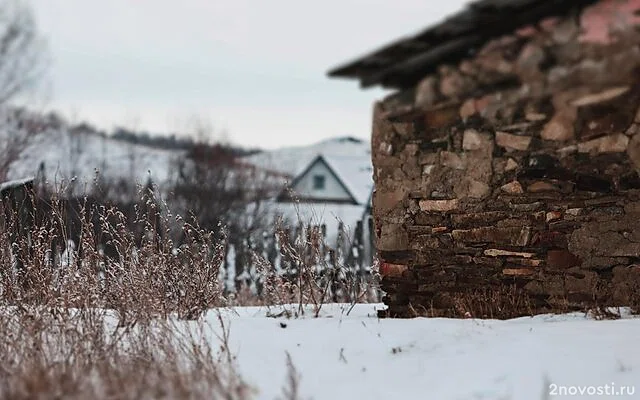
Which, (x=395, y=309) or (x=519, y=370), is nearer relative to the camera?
(x=519, y=370)

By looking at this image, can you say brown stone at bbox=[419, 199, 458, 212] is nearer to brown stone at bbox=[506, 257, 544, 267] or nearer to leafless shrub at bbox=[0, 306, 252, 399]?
A: brown stone at bbox=[506, 257, 544, 267]

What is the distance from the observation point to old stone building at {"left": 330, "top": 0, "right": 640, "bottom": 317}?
15.2 ft

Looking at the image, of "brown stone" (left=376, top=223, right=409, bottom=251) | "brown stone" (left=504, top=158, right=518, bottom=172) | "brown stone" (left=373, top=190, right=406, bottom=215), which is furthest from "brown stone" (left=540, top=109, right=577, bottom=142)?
"brown stone" (left=376, top=223, right=409, bottom=251)

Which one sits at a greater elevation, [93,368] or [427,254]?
[427,254]

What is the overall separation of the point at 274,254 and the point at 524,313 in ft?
27.2

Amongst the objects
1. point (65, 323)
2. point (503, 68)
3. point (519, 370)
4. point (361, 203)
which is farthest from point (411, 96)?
point (361, 203)

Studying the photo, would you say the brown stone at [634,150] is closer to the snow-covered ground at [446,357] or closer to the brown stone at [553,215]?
the brown stone at [553,215]

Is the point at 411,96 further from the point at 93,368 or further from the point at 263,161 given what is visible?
the point at 263,161

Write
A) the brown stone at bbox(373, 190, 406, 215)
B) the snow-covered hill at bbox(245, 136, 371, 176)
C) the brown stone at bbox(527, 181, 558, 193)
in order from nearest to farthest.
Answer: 1. the brown stone at bbox(527, 181, 558, 193)
2. the brown stone at bbox(373, 190, 406, 215)
3. the snow-covered hill at bbox(245, 136, 371, 176)

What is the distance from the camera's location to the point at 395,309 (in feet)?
18.2

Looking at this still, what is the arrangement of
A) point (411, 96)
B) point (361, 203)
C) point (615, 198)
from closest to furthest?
point (411, 96) < point (615, 198) < point (361, 203)

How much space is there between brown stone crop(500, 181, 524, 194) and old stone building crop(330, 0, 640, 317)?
0.03ft

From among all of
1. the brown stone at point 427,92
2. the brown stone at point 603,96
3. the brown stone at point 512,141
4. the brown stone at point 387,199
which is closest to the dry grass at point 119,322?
the brown stone at point 387,199

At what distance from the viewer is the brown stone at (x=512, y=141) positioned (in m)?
4.91
